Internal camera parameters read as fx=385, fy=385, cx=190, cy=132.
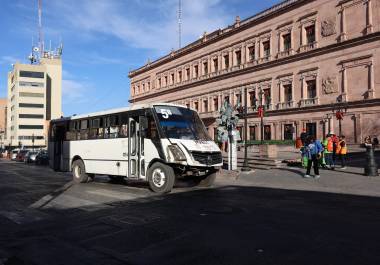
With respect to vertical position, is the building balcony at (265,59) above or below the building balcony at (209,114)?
above

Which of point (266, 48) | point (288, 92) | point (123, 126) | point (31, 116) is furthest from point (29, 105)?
point (123, 126)

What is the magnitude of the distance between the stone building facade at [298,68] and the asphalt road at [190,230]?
29.4 meters

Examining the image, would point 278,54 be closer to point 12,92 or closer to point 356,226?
point 356,226

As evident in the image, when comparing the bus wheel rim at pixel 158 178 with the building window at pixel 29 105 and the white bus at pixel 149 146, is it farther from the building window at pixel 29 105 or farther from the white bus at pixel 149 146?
the building window at pixel 29 105

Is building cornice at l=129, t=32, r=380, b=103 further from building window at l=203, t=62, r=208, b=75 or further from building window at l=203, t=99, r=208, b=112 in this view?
building window at l=203, t=99, r=208, b=112

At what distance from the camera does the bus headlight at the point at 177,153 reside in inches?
485

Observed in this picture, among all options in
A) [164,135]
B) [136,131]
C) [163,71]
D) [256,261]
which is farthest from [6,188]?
[163,71]

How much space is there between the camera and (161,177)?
1275 cm

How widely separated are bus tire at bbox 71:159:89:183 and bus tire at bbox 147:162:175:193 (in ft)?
15.8

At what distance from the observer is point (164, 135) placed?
499 inches

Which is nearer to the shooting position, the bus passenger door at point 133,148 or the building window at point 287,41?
the bus passenger door at point 133,148

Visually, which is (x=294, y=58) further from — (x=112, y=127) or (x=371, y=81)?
(x=112, y=127)

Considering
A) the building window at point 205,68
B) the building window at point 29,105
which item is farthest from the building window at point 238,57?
the building window at point 29,105

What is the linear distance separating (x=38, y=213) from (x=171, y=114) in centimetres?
576
